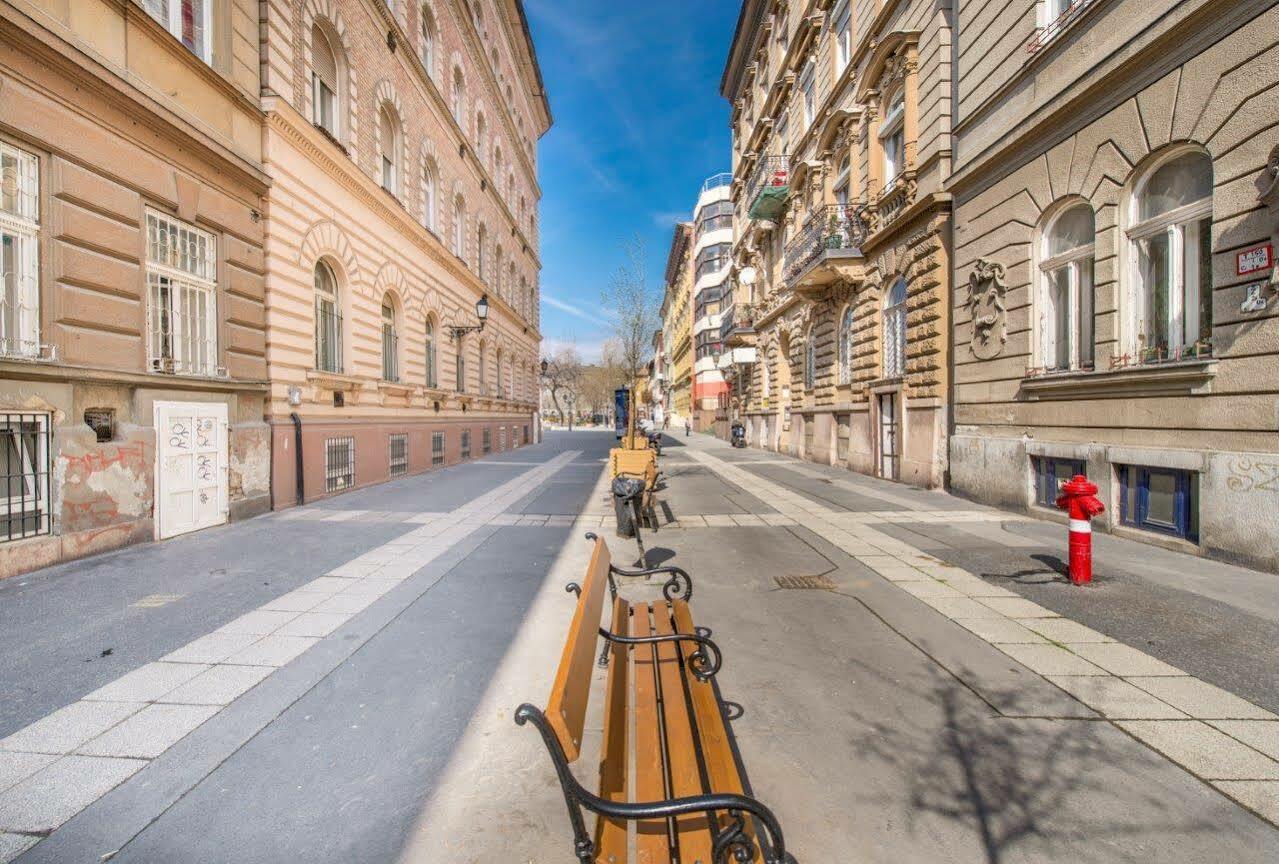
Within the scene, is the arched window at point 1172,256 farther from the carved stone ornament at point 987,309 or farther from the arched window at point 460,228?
the arched window at point 460,228

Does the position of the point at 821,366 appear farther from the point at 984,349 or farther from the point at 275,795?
the point at 275,795

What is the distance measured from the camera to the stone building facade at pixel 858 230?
1221cm

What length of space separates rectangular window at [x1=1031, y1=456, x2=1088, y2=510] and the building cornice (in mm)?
13926

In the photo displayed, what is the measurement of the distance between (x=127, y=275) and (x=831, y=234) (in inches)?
604

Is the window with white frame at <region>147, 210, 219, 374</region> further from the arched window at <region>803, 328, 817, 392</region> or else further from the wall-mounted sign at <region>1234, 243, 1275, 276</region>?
the arched window at <region>803, 328, 817, 392</region>

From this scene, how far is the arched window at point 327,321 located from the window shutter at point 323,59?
12.4ft

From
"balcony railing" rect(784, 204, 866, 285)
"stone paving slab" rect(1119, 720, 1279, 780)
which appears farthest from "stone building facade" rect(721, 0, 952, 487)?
"stone paving slab" rect(1119, 720, 1279, 780)

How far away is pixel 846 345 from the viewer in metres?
17.5

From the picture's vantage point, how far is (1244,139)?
6.07 metres

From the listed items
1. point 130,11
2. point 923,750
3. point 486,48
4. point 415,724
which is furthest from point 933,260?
point 486,48

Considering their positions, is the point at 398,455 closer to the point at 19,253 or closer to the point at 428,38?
the point at 19,253

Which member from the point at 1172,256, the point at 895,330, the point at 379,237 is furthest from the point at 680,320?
the point at 1172,256

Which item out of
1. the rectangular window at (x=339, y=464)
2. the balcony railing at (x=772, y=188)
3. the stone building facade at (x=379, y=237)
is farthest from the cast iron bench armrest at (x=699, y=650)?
the balcony railing at (x=772, y=188)

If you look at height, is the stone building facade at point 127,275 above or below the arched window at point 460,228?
below
